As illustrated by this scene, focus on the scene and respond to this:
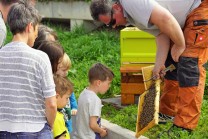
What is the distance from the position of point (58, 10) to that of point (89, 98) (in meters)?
6.90

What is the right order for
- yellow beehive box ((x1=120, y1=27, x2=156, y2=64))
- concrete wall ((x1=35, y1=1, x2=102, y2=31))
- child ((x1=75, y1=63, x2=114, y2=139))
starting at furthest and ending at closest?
1. concrete wall ((x1=35, y1=1, x2=102, y2=31))
2. yellow beehive box ((x1=120, y1=27, x2=156, y2=64))
3. child ((x1=75, y1=63, x2=114, y2=139))

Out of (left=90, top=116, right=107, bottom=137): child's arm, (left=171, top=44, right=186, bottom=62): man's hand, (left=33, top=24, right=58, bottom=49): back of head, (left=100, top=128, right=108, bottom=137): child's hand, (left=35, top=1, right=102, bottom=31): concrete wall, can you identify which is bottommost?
(left=100, top=128, right=108, bottom=137): child's hand

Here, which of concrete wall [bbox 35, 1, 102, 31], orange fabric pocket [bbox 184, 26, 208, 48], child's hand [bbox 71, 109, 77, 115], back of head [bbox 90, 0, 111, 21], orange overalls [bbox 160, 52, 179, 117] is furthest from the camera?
concrete wall [bbox 35, 1, 102, 31]

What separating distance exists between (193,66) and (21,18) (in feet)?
6.15

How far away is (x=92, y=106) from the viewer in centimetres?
479

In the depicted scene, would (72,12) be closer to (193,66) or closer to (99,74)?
(99,74)

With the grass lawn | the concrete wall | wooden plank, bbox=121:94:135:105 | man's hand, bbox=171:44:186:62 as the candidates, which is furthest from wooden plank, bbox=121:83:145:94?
the concrete wall

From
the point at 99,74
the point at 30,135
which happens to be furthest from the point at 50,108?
the point at 99,74

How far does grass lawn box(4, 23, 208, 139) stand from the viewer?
5153mm

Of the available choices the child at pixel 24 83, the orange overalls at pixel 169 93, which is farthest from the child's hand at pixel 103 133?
the child at pixel 24 83

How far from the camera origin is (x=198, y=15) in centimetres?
461

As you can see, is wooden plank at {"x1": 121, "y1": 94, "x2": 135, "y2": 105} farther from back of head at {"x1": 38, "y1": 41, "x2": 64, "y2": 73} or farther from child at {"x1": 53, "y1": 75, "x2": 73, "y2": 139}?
child at {"x1": 53, "y1": 75, "x2": 73, "y2": 139}

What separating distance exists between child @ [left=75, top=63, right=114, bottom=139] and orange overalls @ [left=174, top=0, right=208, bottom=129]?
31.2 inches

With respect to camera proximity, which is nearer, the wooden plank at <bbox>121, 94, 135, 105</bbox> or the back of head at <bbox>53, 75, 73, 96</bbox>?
the back of head at <bbox>53, 75, 73, 96</bbox>
